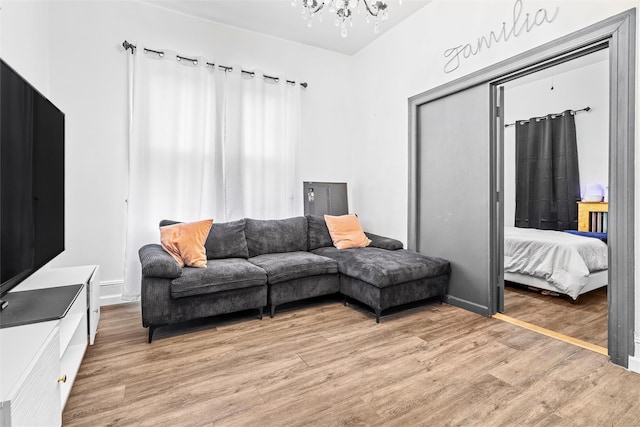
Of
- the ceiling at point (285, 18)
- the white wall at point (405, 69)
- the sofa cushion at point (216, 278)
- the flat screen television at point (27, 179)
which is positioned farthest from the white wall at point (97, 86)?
the white wall at point (405, 69)

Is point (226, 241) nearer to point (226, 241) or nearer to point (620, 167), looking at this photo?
point (226, 241)

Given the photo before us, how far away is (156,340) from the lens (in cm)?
239

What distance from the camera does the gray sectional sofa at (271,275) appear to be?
240 cm

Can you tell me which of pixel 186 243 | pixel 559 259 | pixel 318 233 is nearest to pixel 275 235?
pixel 318 233

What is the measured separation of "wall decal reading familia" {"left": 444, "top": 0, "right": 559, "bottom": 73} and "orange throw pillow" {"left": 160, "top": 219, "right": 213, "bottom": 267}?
2.81 meters

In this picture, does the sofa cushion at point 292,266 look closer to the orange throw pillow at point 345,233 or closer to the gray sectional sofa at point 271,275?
the gray sectional sofa at point 271,275

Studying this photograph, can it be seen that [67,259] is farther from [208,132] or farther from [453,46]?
[453,46]

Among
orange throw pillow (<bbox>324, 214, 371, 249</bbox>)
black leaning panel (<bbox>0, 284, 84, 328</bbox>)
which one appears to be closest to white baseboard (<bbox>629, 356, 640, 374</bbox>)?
orange throw pillow (<bbox>324, 214, 371, 249</bbox>)

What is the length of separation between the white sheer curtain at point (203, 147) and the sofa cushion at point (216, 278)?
0.85 metres

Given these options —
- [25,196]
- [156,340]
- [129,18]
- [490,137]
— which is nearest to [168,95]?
[129,18]

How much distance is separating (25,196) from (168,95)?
2011 mm

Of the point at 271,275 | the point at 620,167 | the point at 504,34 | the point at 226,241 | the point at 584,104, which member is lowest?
the point at 271,275

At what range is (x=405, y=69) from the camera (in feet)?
12.0

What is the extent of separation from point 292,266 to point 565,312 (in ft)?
8.15
